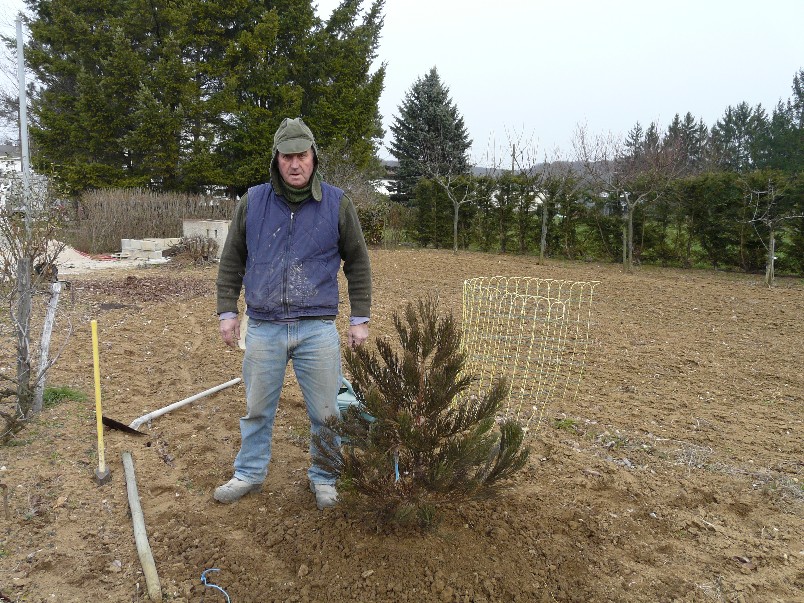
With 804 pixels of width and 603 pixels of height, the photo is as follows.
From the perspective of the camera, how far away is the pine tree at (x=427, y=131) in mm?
26531

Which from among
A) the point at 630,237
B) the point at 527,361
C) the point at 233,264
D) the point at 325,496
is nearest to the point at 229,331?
the point at 233,264

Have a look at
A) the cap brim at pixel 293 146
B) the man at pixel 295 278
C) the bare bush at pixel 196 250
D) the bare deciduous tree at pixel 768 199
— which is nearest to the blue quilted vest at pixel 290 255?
the man at pixel 295 278

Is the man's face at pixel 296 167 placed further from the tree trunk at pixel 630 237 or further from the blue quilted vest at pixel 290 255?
the tree trunk at pixel 630 237

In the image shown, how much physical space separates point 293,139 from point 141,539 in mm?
1902

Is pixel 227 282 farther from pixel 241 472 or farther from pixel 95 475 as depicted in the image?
pixel 95 475

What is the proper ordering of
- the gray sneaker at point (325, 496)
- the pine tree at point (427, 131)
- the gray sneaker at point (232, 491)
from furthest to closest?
1. the pine tree at point (427, 131)
2. the gray sneaker at point (232, 491)
3. the gray sneaker at point (325, 496)

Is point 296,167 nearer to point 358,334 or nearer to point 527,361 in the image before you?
point 358,334

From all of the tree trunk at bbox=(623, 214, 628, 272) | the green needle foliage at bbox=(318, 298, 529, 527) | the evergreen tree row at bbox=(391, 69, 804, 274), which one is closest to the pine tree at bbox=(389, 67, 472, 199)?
the evergreen tree row at bbox=(391, 69, 804, 274)

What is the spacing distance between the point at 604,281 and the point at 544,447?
28.0ft

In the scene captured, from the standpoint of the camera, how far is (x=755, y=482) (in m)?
3.52

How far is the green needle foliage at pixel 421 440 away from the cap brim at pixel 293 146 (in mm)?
903

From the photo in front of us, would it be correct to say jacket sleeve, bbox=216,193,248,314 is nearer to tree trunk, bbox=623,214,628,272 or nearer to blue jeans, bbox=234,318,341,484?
blue jeans, bbox=234,318,341,484

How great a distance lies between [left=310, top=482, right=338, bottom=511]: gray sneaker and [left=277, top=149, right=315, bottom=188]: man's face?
148 centimetres

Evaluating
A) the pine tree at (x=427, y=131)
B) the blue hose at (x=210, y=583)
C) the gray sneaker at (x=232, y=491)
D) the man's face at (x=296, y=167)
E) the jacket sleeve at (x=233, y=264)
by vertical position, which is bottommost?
the blue hose at (x=210, y=583)
